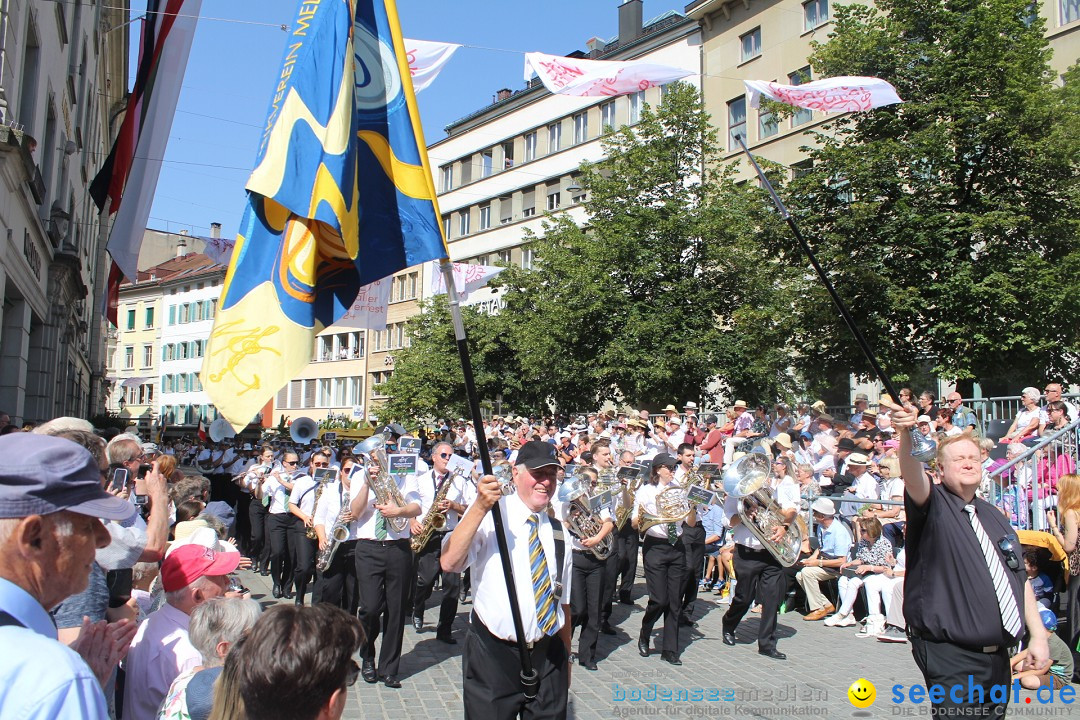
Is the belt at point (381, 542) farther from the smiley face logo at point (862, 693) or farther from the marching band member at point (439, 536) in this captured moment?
the smiley face logo at point (862, 693)

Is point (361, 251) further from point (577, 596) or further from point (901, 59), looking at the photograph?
point (901, 59)

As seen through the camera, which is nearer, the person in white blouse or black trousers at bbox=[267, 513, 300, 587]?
the person in white blouse

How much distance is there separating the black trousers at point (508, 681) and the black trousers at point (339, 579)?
441 centimetres

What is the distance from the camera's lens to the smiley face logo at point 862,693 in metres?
7.29

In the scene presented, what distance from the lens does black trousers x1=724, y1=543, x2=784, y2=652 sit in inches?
355

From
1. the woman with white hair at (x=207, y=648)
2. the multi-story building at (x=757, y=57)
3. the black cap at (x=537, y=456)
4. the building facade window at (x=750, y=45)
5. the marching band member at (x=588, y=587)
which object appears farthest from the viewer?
the building facade window at (x=750, y=45)

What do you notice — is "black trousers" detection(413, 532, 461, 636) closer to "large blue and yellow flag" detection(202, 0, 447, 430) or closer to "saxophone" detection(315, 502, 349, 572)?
"saxophone" detection(315, 502, 349, 572)

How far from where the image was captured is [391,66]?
15.0 feet

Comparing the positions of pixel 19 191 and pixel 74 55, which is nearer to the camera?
pixel 19 191

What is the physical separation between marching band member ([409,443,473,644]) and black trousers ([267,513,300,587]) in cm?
210

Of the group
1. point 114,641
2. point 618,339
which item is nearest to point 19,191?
point 114,641

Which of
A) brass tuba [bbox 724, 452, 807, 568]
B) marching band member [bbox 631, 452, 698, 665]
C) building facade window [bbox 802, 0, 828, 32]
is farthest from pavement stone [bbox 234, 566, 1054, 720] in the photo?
building facade window [bbox 802, 0, 828, 32]

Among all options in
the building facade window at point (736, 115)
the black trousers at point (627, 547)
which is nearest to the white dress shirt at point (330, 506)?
the black trousers at point (627, 547)

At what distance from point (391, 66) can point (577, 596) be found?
5.84 m
